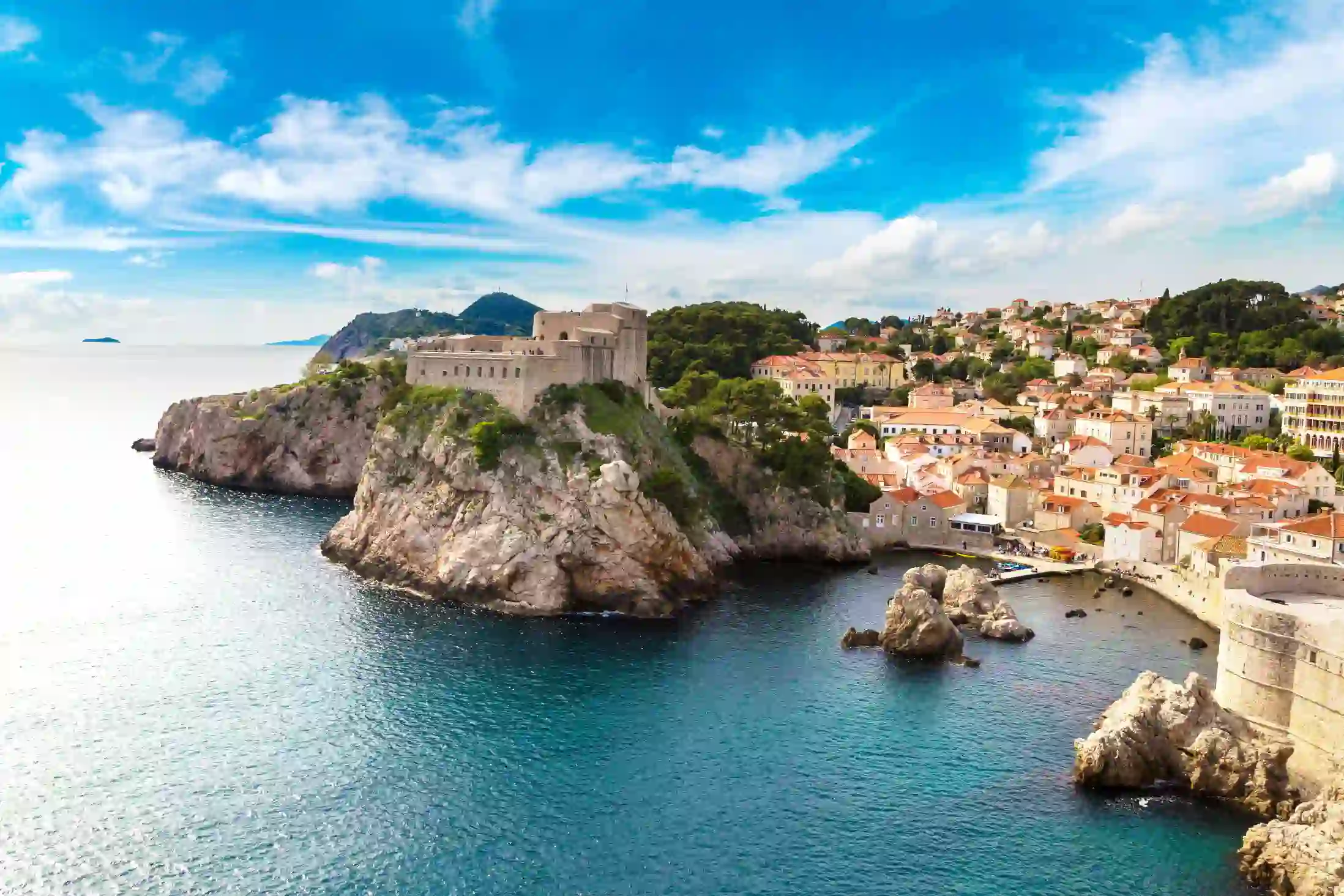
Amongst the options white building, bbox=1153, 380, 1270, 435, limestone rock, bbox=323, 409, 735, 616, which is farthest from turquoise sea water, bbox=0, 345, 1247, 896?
white building, bbox=1153, 380, 1270, 435

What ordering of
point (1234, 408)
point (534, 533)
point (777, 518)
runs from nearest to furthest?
1. point (534, 533)
2. point (777, 518)
3. point (1234, 408)

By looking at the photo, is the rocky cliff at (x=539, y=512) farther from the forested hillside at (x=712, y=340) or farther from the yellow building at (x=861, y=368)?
the yellow building at (x=861, y=368)

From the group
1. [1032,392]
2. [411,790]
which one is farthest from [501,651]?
[1032,392]

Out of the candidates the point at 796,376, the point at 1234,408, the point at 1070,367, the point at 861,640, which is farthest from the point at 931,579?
the point at 1070,367

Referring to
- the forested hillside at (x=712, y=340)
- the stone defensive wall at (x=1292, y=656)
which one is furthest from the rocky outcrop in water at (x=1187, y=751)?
the forested hillside at (x=712, y=340)

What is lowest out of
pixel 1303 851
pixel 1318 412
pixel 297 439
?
pixel 1303 851

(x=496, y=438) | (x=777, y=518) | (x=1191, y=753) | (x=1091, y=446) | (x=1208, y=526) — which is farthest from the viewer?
(x=1091, y=446)

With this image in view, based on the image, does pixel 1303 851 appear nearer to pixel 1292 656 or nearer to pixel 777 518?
pixel 1292 656

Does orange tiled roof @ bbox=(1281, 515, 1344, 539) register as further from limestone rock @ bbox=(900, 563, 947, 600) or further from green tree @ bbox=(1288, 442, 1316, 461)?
green tree @ bbox=(1288, 442, 1316, 461)
